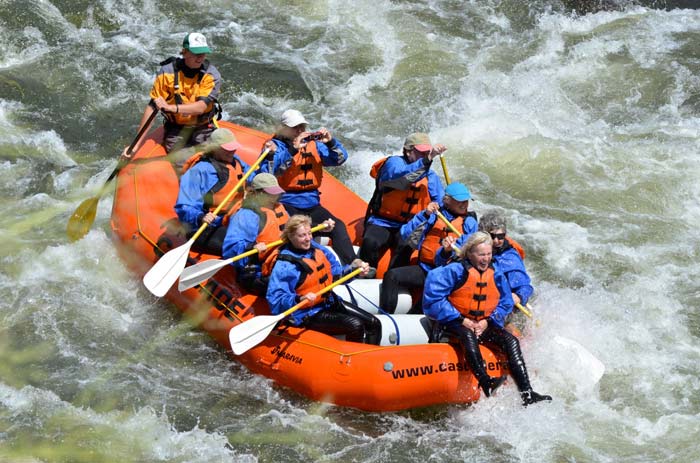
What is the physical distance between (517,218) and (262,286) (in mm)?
3509

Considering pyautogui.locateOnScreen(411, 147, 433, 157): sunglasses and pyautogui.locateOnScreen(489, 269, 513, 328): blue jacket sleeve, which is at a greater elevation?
pyautogui.locateOnScreen(411, 147, 433, 157): sunglasses

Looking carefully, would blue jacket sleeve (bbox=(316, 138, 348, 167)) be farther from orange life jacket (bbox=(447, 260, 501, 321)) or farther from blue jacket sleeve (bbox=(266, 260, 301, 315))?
orange life jacket (bbox=(447, 260, 501, 321))

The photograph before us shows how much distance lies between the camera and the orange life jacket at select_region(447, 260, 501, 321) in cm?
606

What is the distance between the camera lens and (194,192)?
6848 millimetres

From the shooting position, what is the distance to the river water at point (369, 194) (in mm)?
6430

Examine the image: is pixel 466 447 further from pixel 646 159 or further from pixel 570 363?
pixel 646 159

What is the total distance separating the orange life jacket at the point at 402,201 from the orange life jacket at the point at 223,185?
1028mm

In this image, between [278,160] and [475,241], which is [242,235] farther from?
[475,241]

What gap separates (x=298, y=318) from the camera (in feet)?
21.1

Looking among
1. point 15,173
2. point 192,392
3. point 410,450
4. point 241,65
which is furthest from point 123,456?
point 241,65

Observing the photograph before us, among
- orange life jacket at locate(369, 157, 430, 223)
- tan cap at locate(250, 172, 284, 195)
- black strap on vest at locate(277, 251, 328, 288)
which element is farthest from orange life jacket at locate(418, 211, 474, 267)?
tan cap at locate(250, 172, 284, 195)

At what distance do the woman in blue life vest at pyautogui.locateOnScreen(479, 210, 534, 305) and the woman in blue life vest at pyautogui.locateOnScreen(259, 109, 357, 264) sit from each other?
112cm

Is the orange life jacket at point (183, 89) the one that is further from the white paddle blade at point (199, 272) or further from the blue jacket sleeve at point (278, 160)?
the white paddle blade at point (199, 272)

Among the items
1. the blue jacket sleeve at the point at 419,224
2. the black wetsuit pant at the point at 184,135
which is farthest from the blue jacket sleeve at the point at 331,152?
the black wetsuit pant at the point at 184,135
